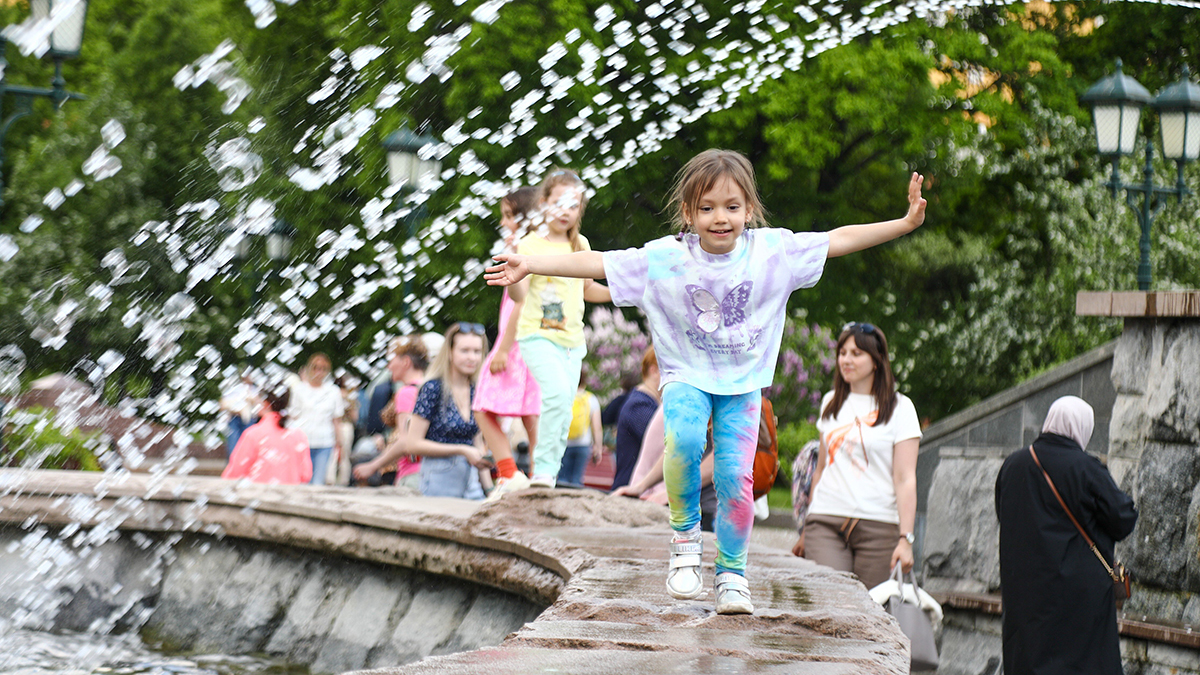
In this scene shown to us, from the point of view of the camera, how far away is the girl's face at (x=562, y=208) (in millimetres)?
5969

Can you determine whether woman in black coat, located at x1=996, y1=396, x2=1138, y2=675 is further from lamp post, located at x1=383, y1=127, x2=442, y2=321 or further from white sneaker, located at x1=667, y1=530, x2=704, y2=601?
lamp post, located at x1=383, y1=127, x2=442, y2=321

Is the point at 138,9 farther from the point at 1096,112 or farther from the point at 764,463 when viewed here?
the point at 764,463

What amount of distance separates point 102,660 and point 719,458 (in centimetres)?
295

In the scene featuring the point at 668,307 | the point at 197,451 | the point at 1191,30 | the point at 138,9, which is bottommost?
the point at 197,451

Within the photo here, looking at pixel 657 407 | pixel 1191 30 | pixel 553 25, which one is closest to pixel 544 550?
pixel 657 407

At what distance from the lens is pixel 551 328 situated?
20.3 feet

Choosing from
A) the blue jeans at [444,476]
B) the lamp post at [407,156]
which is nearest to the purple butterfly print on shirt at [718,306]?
the blue jeans at [444,476]

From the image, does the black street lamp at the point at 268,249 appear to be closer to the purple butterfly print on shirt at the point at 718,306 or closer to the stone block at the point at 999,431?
the stone block at the point at 999,431

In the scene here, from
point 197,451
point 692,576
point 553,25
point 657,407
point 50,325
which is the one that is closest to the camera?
point 692,576

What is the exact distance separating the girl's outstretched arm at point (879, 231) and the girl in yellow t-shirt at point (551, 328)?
2.20m

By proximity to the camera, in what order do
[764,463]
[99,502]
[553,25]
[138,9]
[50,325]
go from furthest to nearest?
[138,9], [50,325], [553,25], [99,502], [764,463]

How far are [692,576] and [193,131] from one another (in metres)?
31.4

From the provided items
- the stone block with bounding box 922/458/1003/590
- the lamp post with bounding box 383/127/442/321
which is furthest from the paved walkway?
the lamp post with bounding box 383/127/442/321

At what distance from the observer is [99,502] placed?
20.9 feet
